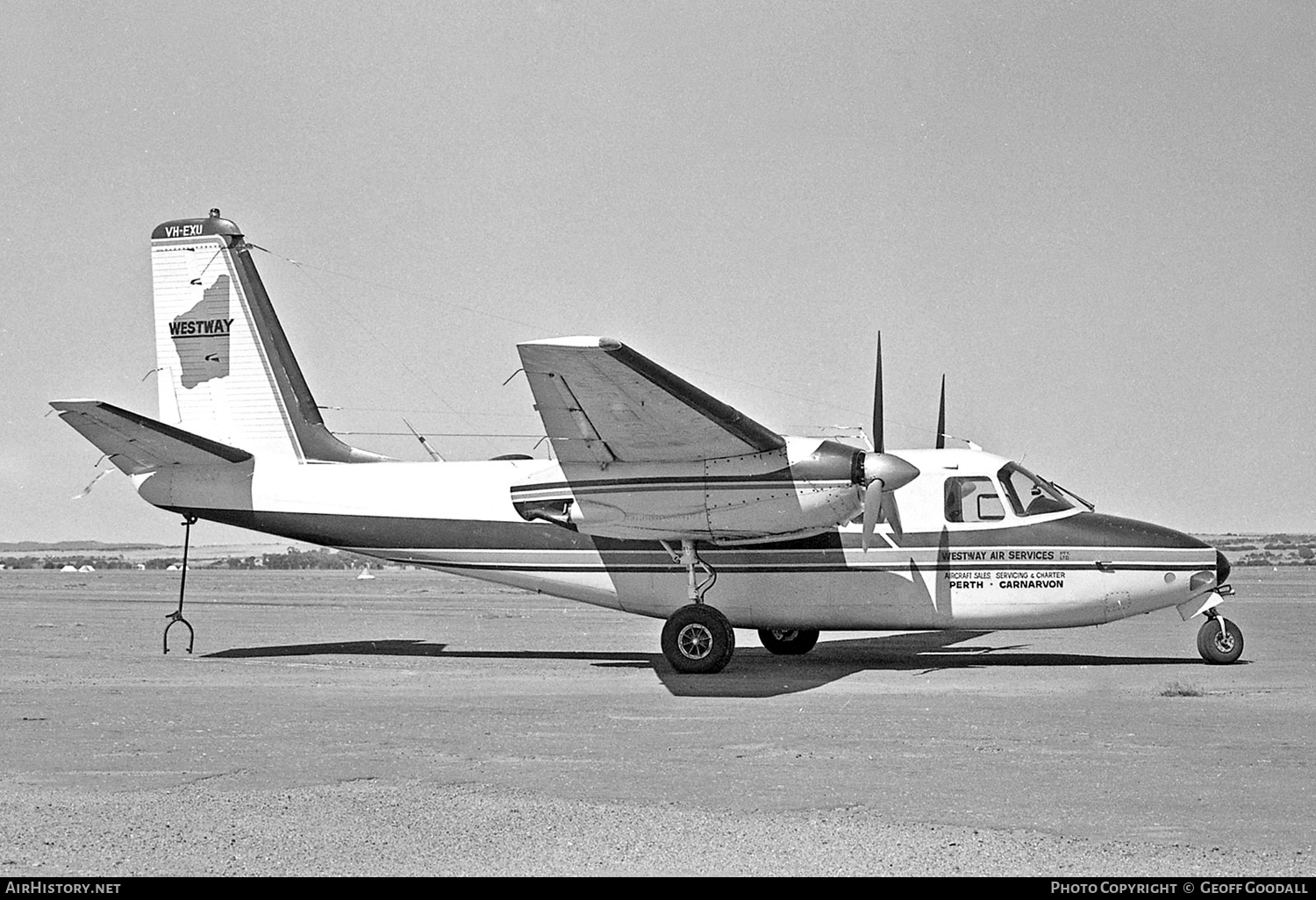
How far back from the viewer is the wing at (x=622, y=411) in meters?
14.0

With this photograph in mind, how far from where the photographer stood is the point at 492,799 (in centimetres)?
818

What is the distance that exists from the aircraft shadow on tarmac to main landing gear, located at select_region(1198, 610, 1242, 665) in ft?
1.68

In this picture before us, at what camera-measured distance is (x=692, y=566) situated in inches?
674

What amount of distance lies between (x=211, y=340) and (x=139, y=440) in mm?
2409

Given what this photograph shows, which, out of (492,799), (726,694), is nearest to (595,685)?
(726,694)

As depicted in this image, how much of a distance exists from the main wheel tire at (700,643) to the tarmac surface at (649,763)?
354 millimetres

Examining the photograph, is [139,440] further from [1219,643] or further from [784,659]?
[1219,643]

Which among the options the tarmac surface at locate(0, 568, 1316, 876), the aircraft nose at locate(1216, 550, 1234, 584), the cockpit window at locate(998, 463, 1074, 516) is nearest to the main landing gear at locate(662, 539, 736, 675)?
the tarmac surface at locate(0, 568, 1316, 876)

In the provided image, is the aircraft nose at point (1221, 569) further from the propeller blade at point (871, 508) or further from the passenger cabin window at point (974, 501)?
the propeller blade at point (871, 508)

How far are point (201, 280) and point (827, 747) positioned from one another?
13.5 metres

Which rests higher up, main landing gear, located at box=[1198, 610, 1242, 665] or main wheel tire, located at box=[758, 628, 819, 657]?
main landing gear, located at box=[1198, 610, 1242, 665]

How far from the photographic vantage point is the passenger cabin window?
17.3 m

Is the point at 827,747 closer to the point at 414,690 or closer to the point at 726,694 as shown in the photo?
the point at 726,694

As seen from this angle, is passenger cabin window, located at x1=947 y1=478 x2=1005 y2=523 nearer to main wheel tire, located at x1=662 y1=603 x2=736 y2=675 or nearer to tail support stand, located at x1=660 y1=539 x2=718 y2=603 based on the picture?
tail support stand, located at x1=660 y1=539 x2=718 y2=603
